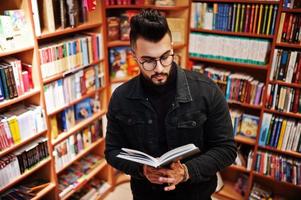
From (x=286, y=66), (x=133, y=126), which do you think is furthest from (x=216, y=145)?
(x=286, y=66)

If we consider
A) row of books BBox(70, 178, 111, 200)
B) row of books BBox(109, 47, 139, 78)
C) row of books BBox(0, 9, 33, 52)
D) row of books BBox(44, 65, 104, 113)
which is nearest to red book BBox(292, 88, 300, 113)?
row of books BBox(109, 47, 139, 78)

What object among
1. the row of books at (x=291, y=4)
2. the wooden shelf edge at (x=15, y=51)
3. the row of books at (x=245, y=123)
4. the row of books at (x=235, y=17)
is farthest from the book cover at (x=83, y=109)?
the row of books at (x=291, y=4)

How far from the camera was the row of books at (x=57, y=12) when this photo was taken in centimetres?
187

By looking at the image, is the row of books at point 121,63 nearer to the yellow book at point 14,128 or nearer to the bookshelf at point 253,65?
the bookshelf at point 253,65

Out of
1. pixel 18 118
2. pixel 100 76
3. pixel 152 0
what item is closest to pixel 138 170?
pixel 18 118

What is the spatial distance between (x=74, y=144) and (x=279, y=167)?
5.87 feet

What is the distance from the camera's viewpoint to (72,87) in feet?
7.48

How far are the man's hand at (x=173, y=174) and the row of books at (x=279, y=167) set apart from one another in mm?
1522

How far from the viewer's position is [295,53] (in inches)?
84.6

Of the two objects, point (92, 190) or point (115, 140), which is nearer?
point (115, 140)

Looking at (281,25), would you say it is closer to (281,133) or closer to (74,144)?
(281,133)

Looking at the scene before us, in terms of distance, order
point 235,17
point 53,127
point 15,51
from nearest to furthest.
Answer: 1. point 15,51
2. point 53,127
3. point 235,17

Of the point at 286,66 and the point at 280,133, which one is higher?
the point at 286,66

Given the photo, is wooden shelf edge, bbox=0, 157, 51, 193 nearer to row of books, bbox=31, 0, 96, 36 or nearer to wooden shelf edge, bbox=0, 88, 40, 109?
wooden shelf edge, bbox=0, 88, 40, 109
